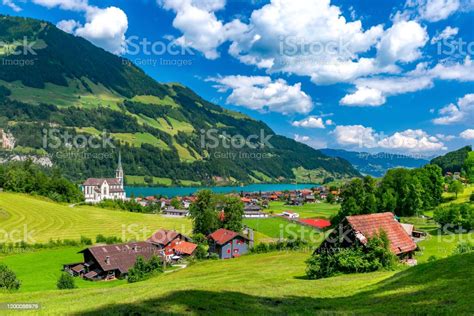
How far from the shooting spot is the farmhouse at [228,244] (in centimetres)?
7919

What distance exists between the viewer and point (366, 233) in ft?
99.9

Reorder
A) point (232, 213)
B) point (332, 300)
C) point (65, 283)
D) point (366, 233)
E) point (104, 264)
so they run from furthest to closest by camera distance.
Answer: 1. point (232, 213)
2. point (104, 264)
3. point (65, 283)
4. point (366, 233)
5. point (332, 300)

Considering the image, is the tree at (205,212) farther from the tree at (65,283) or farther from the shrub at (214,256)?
the tree at (65,283)

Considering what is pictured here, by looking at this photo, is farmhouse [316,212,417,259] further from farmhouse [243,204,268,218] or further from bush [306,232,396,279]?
farmhouse [243,204,268,218]

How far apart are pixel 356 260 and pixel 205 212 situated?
211 feet

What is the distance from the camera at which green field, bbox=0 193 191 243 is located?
92.2 metres

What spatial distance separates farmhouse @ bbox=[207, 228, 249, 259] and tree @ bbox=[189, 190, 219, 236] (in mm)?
6613

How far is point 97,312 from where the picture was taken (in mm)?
14680

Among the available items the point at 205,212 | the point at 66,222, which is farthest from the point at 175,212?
the point at 205,212

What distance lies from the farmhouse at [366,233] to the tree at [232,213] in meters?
58.5

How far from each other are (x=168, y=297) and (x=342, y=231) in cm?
1890

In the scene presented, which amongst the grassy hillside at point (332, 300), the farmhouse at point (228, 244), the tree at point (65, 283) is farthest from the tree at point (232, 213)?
the grassy hillside at point (332, 300)

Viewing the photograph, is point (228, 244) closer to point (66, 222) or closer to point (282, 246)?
point (282, 246)

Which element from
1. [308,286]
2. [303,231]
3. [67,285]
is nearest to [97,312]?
[308,286]
